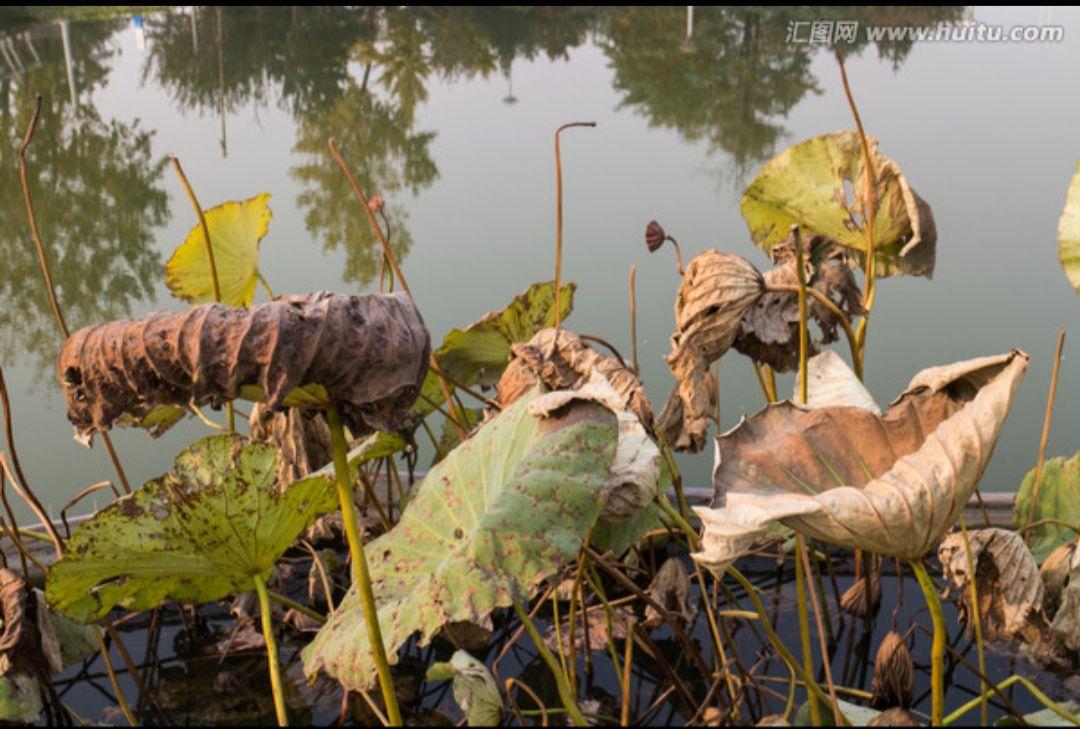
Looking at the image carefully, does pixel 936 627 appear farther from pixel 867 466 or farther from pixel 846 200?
pixel 846 200

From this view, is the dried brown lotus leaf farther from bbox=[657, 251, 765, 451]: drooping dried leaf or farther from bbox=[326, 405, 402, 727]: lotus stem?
bbox=[326, 405, 402, 727]: lotus stem

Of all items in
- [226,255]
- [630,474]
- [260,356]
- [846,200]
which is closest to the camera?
[260,356]

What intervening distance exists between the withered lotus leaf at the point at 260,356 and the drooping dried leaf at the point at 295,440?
15.5 inches

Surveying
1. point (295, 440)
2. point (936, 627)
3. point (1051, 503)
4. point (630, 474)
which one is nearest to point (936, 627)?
point (936, 627)

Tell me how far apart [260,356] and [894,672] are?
2.24 ft

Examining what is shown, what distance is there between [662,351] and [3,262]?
190cm

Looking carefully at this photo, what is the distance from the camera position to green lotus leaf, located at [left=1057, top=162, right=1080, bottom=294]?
1067 millimetres

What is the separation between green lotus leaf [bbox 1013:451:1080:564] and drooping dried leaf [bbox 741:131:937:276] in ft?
0.84

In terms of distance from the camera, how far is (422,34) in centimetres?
577

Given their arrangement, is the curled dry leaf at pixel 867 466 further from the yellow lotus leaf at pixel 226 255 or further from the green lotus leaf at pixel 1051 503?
the yellow lotus leaf at pixel 226 255

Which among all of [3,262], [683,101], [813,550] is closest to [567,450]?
[813,550]

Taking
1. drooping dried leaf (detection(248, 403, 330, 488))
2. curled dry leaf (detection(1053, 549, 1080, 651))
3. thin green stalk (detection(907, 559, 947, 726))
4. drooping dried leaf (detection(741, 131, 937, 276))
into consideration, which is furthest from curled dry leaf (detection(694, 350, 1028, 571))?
drooping dried leaf (detection(248, 403, 330, 488))

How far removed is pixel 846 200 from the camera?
47.0 inches

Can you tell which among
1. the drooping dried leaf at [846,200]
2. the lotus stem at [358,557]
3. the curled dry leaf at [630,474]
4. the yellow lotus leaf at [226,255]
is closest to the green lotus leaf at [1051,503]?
the drooping dried leaf at [846,200]
